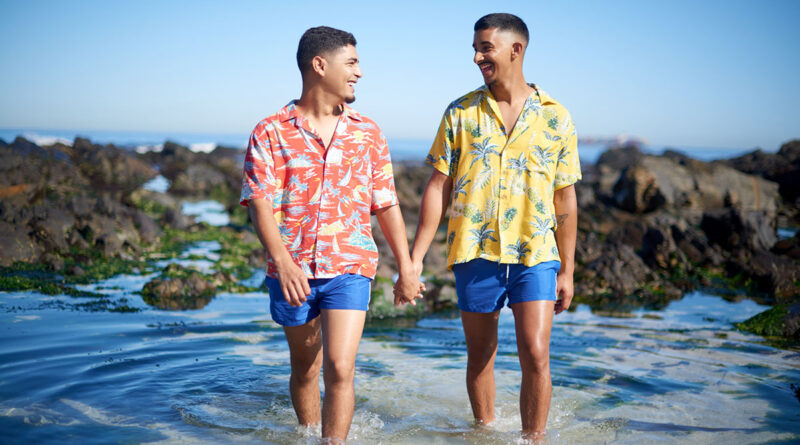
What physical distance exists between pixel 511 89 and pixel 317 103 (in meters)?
1.33

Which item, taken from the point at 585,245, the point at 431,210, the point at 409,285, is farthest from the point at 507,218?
the point at 585,245

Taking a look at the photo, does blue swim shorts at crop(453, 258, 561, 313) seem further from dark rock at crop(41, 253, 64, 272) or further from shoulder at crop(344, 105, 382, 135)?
dark rock at crop(41, 253, 64, 272)

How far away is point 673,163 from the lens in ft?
71.5

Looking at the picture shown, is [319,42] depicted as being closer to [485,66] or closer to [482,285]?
[485,66]

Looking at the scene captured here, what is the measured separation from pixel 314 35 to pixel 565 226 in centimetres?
208

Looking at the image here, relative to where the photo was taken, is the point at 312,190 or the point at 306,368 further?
the point at 306,368

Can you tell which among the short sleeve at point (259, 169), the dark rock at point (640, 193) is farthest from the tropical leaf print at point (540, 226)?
the dark rock at point (640, 193)

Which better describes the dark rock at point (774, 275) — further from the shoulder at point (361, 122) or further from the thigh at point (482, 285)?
the shoulder at point (361, 122)

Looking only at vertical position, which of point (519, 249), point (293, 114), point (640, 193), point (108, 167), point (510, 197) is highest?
point (108, 167)

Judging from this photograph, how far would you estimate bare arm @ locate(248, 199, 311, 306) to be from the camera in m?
4.01

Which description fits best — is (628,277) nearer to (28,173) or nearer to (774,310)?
(774,310)

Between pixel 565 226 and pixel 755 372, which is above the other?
pixel 565 226

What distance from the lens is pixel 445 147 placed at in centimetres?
468

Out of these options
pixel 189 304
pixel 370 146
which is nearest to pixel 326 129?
pixel 370 146
